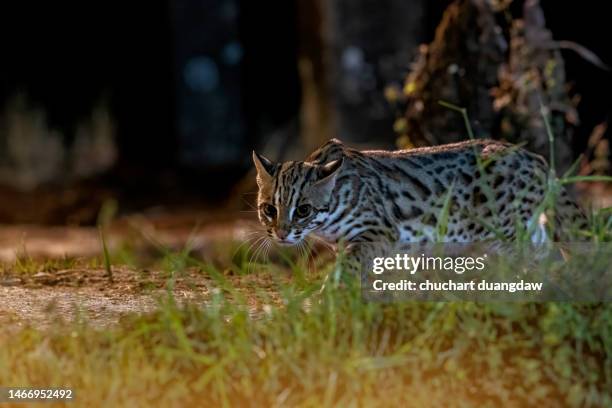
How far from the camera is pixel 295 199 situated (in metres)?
6.41

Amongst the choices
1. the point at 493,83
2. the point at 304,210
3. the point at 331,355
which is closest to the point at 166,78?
the point at 493,83

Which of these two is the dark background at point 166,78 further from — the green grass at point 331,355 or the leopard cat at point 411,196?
the green grass at point 331,355

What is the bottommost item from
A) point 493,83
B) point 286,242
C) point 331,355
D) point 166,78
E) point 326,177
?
point 331,355

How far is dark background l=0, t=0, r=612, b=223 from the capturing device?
15.2 m

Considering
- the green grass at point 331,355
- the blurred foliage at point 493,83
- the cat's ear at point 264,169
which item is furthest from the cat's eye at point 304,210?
the blurred foliage at point 493,83

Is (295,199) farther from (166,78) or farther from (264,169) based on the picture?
(166,78)

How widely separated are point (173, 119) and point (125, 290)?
8.94m

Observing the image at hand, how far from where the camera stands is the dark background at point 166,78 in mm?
15188

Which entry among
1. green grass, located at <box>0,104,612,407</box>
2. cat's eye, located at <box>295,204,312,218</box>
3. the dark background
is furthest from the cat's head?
the dark background

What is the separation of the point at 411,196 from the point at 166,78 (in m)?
9.17

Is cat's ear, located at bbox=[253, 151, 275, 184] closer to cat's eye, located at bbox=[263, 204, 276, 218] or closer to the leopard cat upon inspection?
the leopard cat

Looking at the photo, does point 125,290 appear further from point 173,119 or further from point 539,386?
point 173,119

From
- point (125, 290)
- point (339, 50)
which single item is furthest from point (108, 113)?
point (125, 290)

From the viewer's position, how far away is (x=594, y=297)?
19.0 ft
